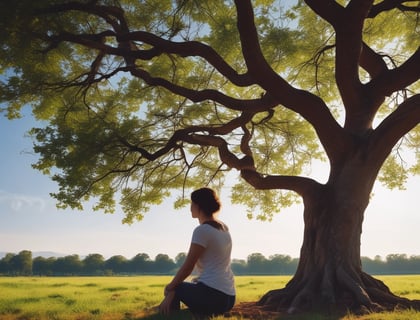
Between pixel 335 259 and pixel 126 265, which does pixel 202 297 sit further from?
Result: pixel 126 265

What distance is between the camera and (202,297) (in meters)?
4.97

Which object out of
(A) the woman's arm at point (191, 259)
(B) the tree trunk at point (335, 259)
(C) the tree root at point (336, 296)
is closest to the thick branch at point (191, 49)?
(B) the tree trunk at point (335, 259)

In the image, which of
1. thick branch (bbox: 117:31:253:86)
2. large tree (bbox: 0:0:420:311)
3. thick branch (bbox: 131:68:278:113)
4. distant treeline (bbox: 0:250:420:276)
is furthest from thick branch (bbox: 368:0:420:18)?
distant treeline (bbox: 0:250:420:276)

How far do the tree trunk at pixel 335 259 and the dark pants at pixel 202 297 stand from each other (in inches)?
143

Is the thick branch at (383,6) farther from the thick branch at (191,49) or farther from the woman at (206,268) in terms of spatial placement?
the woman at (206,268)

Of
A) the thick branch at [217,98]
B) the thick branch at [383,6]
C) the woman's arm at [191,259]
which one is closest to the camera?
the woman's arm at [191,259]

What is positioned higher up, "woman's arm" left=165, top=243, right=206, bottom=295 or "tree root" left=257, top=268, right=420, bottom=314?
"woman's arm" left=165, top=243, right=206, bottom=295

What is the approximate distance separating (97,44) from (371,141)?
23.4 feet

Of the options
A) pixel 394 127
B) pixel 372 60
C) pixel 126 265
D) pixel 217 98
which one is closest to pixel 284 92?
pixel 217 98

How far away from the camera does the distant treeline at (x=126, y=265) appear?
7644cm

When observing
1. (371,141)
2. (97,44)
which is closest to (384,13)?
(371,141)

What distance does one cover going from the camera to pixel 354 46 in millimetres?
9477

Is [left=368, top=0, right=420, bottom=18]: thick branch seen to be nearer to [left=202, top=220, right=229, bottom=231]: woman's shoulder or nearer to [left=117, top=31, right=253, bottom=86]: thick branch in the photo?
[left=117, top=31, right=253, bottom=86]: thick branch

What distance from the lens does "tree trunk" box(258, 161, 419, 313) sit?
28.1 ft
